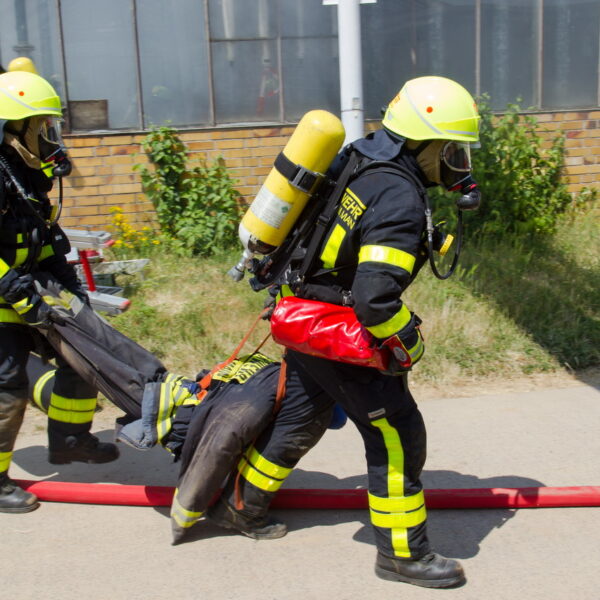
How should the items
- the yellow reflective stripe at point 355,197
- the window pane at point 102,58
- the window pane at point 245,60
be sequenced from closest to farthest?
the yellow reflective stripe at point 355,197, the window pane at point 102,58, the window pane at point 245,60

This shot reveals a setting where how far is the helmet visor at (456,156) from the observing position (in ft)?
9.87

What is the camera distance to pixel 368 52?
25.0ft

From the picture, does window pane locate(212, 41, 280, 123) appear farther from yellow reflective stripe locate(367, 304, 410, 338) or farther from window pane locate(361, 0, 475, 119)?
yellow reflective stripe locate(367, 304, 410, 338)

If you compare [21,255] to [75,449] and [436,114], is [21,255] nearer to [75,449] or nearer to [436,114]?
[75,449]

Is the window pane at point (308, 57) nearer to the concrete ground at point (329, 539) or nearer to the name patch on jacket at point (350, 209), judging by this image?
the concrete ground at point (329, 539)

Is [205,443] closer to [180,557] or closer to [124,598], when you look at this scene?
[180,557]

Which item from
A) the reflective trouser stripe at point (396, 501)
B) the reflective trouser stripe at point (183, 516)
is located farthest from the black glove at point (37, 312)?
the reflective trouser stripe at point (396, 501)

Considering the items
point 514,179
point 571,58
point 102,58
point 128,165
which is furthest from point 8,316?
point 571,58

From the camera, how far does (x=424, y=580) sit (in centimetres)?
303

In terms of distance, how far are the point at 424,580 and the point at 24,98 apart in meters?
2.67

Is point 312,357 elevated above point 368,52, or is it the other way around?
point 368,52

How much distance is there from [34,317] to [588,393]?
329 centimetres

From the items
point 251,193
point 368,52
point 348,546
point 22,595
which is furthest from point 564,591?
point 368,52

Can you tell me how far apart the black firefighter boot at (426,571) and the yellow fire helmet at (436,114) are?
1617 mm
